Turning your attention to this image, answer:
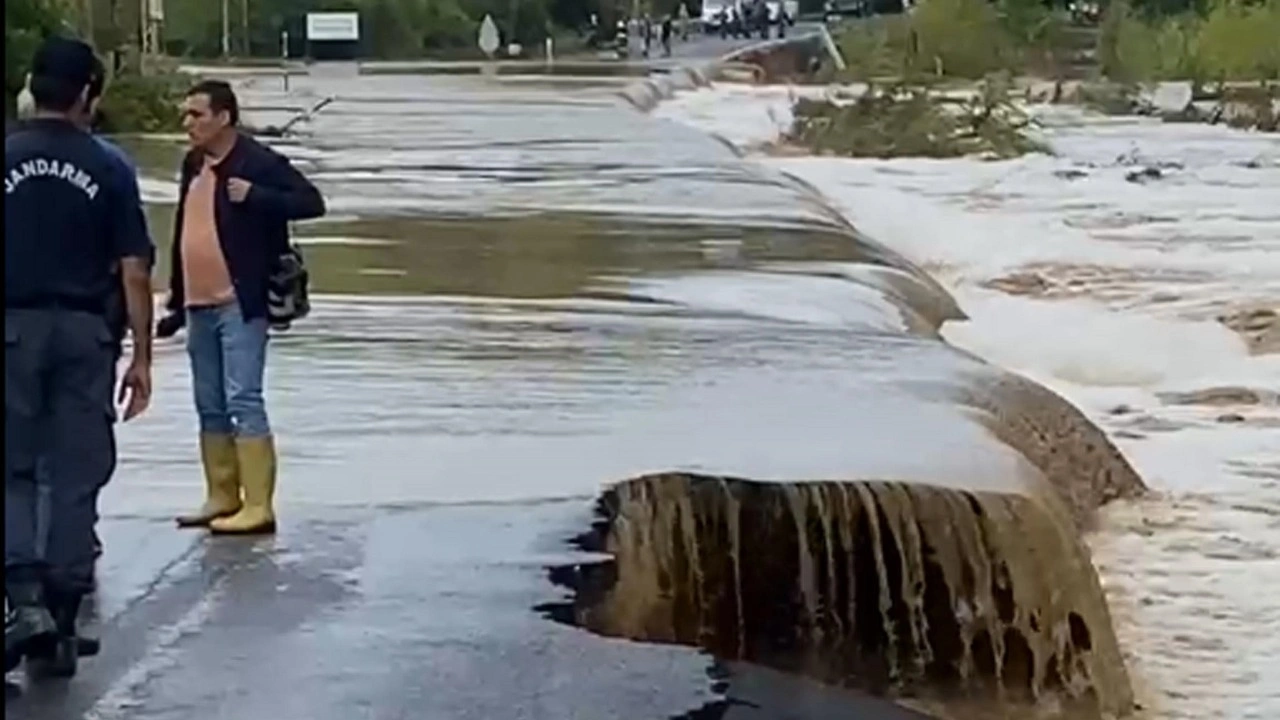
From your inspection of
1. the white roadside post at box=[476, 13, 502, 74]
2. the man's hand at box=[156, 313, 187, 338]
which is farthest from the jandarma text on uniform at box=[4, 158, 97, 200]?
the white roadside post at box=[476, 13, 502, 74]

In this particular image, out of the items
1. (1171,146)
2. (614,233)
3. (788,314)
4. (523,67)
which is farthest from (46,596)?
(523,67)

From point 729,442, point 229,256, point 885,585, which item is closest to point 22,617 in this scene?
point 229,256

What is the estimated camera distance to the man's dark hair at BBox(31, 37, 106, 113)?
22.7 feet

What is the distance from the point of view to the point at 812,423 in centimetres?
1249

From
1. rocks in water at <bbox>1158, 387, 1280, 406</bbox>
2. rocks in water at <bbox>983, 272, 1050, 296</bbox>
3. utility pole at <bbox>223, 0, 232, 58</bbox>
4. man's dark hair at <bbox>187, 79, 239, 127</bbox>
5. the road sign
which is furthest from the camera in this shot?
the road sign

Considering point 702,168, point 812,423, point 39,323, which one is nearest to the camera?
point 39,323

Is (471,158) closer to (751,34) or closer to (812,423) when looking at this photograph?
(812,423)

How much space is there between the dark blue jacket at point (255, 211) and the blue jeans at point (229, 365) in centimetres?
10

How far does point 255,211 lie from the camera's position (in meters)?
8.54

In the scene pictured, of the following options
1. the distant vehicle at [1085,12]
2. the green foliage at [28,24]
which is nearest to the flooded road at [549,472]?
the green foliage at [28,24]

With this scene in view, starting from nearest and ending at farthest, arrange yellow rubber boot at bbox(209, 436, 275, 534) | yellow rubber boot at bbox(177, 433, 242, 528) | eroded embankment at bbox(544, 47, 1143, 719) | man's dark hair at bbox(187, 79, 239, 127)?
man's dark hair at bbox(187, 79, 239, 127), yellow rubber boot at bbox(209, 436, 275, 534), yellow rubber boot at bbox(177, 433, 242, 528), eroded embankment at bbox(544, 47, 1143, 719)

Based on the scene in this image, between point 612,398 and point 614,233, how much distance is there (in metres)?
9.24

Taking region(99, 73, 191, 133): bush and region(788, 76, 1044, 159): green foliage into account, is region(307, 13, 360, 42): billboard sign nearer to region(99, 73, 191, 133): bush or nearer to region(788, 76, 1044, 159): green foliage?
region(788, 76, 1044, 159): green foliage

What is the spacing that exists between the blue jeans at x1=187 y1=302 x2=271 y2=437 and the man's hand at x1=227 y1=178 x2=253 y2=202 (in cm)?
41
